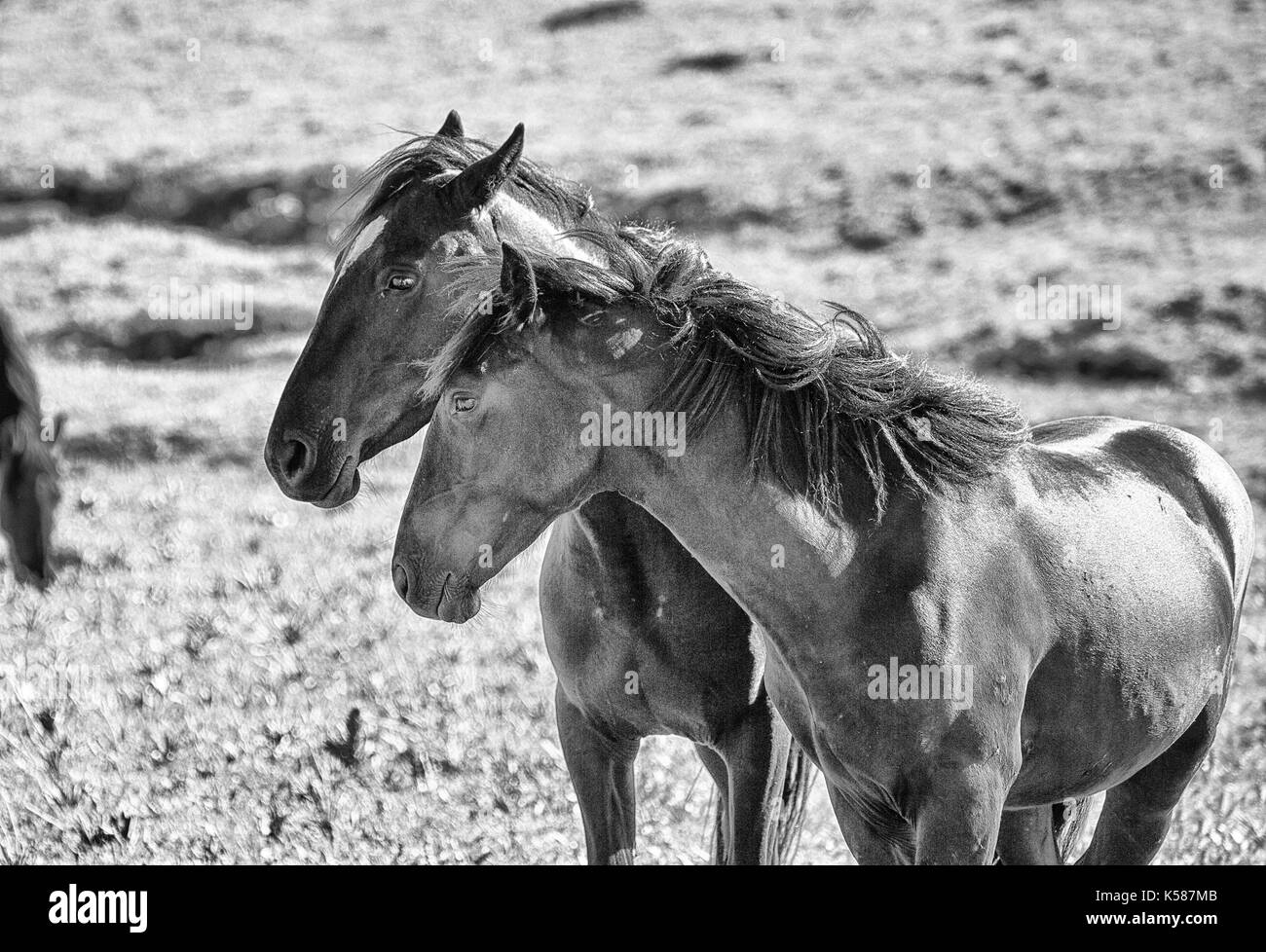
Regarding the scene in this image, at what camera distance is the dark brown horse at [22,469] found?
7.27 meters

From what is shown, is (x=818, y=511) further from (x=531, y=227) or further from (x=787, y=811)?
(x=531, y=227)

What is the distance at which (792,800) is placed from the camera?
4484mm

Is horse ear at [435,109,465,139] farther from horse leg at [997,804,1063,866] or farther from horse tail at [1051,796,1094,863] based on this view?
horse tail at [1051,796,1094,863]

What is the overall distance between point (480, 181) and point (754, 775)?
6.13ft

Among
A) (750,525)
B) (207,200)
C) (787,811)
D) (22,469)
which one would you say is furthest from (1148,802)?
(207,200)

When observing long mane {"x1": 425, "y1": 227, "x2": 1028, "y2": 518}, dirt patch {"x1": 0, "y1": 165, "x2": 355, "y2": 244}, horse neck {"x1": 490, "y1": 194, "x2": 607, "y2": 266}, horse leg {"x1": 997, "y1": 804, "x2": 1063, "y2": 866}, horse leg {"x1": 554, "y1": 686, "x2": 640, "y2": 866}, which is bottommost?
horse leg {"x1": 997, "y1": 804, "x2": 1063, "y2": 866}

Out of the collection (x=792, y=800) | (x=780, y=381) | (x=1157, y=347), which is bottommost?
(x=792, y=800)

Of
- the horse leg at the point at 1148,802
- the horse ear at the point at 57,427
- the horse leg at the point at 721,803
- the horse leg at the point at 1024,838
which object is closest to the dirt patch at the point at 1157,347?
the horse ear at the point at 57,427

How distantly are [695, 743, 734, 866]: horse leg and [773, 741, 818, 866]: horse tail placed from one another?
0.16 metres

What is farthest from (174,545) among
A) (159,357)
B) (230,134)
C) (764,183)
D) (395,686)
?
(230,134)

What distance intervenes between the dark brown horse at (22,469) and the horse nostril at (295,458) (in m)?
3.72

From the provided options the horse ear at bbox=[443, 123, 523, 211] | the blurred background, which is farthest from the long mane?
the blurred background

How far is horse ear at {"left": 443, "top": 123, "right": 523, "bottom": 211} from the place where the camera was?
14.2 feet

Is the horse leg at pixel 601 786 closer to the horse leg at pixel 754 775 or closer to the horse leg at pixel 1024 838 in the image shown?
the horse leg at pixel 754 775
